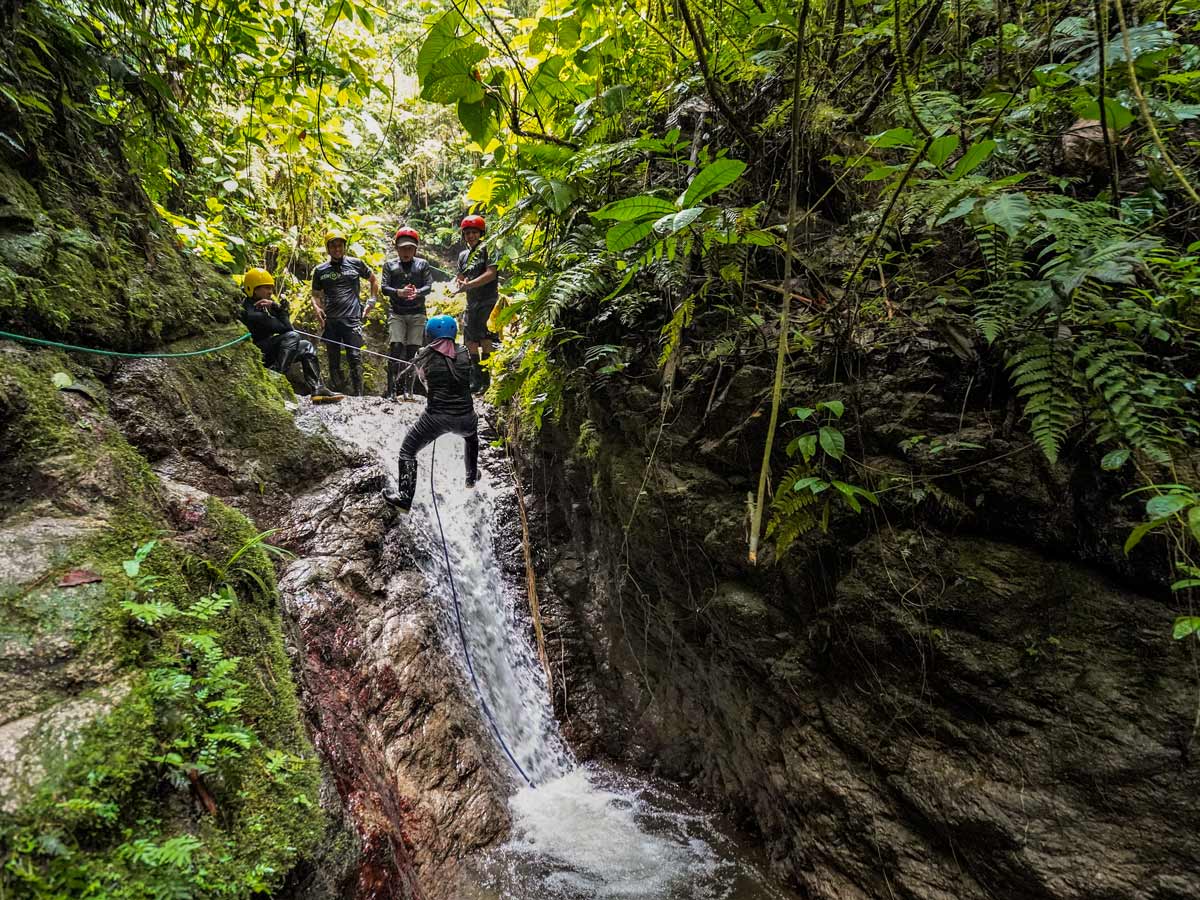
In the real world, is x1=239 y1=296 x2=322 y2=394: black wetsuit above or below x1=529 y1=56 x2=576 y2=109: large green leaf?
below

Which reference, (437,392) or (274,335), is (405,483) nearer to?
(437,392)

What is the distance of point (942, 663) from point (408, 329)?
7891 millimetres

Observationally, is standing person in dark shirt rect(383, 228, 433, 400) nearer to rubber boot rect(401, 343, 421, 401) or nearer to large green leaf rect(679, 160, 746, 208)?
rubber boot rect(401, 343, 421, 401)

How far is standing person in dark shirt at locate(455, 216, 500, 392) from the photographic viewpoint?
6816mm

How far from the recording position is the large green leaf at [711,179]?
1911mm

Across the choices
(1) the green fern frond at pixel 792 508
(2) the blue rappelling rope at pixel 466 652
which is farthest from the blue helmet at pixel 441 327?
(1) the green fern frond at pixel 792 508

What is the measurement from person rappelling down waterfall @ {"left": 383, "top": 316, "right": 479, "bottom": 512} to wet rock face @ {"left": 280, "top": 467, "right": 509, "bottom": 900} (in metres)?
0.45

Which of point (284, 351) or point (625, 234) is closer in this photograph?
point (625, 234)

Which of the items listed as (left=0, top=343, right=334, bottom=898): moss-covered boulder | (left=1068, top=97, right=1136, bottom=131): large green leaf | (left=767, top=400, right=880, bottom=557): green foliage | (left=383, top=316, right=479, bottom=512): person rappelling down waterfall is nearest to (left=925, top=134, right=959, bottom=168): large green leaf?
(left=1068, top=97, right=1136, bottom=131): large green leaf

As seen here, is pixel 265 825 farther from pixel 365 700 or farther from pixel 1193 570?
pixel 1193 570

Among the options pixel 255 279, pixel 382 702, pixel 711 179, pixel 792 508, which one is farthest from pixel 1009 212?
pixel 255 279

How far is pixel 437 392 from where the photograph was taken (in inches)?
225

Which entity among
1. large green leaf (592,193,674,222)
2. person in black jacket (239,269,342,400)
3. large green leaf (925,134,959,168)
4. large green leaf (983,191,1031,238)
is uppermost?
person in black jacket (239,269,342,400)

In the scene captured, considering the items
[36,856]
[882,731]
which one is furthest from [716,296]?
[36,856]
